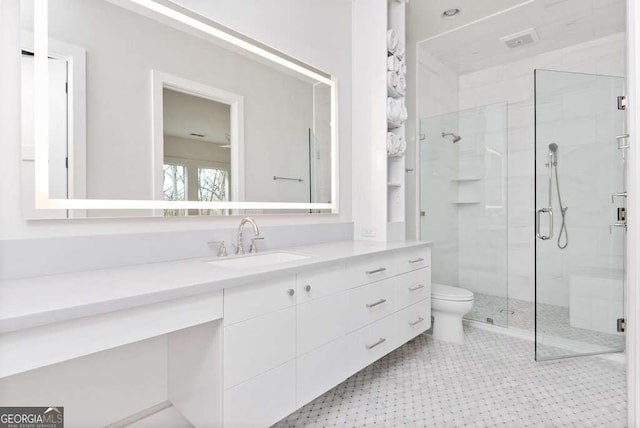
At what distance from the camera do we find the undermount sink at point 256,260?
1636 mm

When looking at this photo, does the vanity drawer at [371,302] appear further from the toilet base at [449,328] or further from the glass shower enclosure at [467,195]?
the glass shower enclosure at [467,195]

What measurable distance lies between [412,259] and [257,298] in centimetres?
126

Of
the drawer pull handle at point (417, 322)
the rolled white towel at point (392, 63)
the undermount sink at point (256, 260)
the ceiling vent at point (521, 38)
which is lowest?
the drawer pull handle at point (417, 322)

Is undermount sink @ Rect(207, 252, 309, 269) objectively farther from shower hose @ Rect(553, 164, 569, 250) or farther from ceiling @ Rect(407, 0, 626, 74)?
ceiling @ Rect(407, 0, 626, 74)

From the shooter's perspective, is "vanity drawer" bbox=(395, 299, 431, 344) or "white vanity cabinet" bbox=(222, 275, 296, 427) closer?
"white vanity cabinet" bbox=(222, 275, 296, 427)

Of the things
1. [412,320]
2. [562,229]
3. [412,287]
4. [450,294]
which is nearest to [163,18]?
[412,287]

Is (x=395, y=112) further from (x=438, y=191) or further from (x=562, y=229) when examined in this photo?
(x=562, y=229)

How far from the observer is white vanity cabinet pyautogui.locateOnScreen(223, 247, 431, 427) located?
48.3 inches

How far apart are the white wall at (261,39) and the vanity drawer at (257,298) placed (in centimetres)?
58

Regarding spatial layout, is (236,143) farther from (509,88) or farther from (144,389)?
(509,88)

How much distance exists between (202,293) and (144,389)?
2.32 ft

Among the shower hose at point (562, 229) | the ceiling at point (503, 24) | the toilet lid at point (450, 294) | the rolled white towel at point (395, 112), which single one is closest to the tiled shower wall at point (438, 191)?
the ceiling at point (503, 24)

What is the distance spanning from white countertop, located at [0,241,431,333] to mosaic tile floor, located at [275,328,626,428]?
0.84 meters

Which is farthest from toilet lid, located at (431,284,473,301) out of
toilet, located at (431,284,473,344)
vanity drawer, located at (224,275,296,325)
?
vanity drawer, located at (224,275,296,325)
